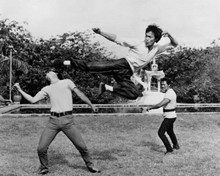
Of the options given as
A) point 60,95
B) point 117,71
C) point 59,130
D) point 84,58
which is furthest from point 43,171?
point 84,58

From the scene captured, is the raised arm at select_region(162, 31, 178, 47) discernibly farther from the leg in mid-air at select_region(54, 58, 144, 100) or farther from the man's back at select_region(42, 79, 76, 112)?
the man's back at select_region(42, 79, 76, 112)

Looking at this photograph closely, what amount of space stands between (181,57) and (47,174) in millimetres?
23947

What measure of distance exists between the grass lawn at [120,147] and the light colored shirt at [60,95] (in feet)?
5.24

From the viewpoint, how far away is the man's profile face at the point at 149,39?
684 centimetres

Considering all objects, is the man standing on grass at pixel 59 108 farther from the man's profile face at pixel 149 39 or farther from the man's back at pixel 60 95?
the man's profile face at pixel 149 39

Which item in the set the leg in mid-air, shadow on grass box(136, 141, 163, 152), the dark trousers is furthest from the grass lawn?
the leg in mid-air

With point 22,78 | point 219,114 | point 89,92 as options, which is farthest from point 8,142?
point 219,114

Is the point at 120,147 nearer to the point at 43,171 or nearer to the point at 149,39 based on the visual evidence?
the point at 43,171

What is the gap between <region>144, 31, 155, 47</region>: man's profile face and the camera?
22.4 feet

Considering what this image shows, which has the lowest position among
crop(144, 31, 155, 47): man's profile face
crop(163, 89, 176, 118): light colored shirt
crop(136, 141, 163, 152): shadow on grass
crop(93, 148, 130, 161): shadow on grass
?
crop(136, 141, 163, 152): shadow on grass

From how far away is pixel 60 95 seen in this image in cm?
816

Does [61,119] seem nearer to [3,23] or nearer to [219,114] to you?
[219,114]

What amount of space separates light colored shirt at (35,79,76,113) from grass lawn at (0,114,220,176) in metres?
1.60

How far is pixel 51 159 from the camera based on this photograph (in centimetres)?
1027
